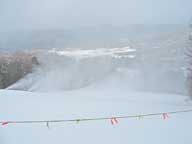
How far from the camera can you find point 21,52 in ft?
56.2

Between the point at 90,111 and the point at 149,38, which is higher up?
the point at 149,38

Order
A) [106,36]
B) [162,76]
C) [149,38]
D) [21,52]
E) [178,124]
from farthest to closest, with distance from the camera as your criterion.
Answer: [21,52], [106,36], [149,38], [162,76], [178,124]

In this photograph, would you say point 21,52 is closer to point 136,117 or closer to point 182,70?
point 182,70

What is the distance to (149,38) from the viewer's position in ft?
44.5

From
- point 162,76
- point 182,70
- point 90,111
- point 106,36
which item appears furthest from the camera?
point 106,36

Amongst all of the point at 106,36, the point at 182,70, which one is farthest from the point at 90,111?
the point at 106,36

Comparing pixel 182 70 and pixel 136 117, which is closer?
pixel 136 117

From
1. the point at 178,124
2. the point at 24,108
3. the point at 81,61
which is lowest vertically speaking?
the point at 178,124

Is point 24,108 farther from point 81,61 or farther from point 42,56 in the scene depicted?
point 42,56

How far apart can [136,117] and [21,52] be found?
1081cm

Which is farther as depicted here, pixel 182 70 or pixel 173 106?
pixel 182 70

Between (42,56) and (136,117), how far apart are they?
9533mm

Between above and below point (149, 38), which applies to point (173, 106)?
below

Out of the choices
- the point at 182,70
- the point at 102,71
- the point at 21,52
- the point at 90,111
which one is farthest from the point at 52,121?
the point at 21,52
